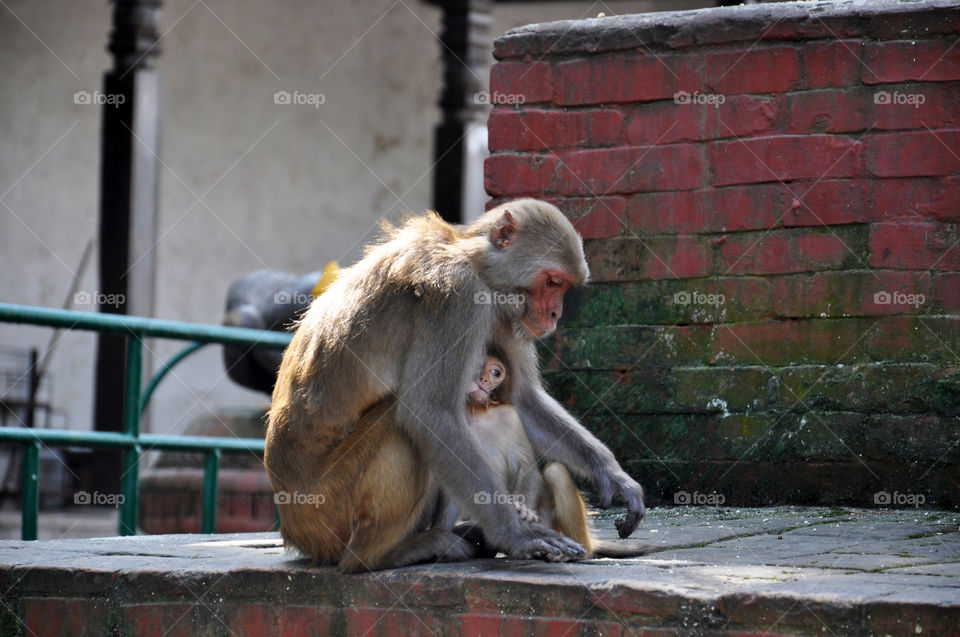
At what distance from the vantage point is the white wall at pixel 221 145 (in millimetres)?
12141

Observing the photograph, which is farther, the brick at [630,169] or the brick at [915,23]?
the brick at [630,169]

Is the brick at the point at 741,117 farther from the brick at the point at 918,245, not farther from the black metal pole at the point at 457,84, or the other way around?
the black metal pole at the point at 457,84

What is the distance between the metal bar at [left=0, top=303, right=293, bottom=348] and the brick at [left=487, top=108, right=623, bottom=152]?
148cm

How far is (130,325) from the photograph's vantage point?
4.96m

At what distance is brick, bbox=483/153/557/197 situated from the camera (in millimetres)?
4715

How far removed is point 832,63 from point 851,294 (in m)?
0.77

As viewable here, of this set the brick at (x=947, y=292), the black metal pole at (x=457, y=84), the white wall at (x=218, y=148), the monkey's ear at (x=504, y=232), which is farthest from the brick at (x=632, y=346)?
the white wall at (x=218, y=148)

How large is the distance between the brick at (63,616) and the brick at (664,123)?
94.2 inches

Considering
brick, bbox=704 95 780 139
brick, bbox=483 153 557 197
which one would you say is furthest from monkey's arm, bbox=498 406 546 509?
brick, bbox=704 95 780 139

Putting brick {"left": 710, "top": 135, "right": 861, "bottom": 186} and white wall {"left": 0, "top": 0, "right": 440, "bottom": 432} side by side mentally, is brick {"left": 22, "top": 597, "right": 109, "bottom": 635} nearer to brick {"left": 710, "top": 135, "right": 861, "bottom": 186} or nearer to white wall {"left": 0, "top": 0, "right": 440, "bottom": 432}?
brick {"left": 710, "top": 135, "right": 861, "bottom": 186}

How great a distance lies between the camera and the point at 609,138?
183 inches

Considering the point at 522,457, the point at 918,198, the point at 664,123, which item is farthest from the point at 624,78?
the point at 522,457

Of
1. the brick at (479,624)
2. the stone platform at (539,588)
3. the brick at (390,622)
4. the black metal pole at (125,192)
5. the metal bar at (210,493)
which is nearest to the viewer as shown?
the stone platform at (539,588)

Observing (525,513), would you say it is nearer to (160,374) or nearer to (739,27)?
(739,27)
